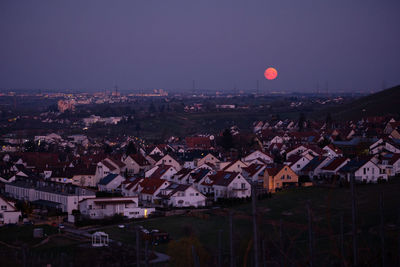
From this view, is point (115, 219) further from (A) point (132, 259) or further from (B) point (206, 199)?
(A) point (132, 259)

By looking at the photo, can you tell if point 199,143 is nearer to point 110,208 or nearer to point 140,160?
point 140,160

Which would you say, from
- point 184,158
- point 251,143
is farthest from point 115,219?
point 251,143

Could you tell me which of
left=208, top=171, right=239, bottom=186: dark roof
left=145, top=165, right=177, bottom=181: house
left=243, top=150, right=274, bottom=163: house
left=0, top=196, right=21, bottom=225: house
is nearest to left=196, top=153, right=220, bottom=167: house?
left=243, top=150, right=274, bottom=163: house

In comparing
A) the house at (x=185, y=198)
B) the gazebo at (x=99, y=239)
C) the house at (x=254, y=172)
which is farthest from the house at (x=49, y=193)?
the house at (x=254, y=172)

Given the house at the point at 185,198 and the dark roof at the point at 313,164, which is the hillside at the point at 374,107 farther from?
the house at the point at 185,198

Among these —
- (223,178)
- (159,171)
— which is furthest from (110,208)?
(159,171)
